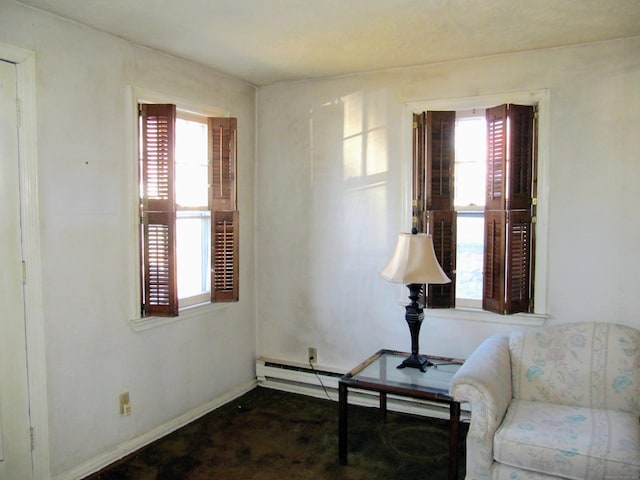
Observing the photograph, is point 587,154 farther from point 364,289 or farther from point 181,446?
point 181,446

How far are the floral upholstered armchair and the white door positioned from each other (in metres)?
2.19

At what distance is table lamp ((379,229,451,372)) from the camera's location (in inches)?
116

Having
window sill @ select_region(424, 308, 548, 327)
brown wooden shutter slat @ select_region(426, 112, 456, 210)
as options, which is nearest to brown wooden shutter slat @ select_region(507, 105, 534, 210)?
brown wooden shutter slat @ select_region(426, 112, 456, 210)

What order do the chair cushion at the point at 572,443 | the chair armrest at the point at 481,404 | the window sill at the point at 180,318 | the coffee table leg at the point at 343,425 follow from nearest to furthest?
the chair cushion at the point at 572,443
the chair armrest at the point at 481,404
the coffee table leg at the point at 343,425
the window sill at the point at 180,318

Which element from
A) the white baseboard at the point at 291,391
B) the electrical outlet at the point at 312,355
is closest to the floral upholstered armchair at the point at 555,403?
the white baseboard at the point at 291,391

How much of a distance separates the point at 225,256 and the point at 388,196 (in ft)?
4.15

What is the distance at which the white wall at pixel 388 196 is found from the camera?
3.09 meters

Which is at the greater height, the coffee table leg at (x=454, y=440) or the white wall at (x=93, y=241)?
the white wall at (x=93, y=241)

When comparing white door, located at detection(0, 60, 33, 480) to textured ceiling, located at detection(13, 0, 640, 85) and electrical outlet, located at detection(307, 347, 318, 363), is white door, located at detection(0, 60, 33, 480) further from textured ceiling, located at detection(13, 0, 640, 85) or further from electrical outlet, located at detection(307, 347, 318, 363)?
electrical outlet, located at detection(307, 347, 318, 363)

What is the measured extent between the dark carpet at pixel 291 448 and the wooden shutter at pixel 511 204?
100cm

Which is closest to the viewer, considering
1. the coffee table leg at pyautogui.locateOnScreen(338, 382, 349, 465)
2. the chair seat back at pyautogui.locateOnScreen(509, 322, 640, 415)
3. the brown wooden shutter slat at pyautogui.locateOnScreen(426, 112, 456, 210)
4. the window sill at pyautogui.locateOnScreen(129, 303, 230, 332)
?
the chair seat back at pyautogui.locateOnScreen(509, 322, 640, 415)

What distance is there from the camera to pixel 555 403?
267 centimetres

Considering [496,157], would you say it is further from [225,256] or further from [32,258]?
[32,258]

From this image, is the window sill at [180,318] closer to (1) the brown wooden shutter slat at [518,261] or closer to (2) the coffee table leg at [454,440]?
(2) the coffee table leg at [454,440]
